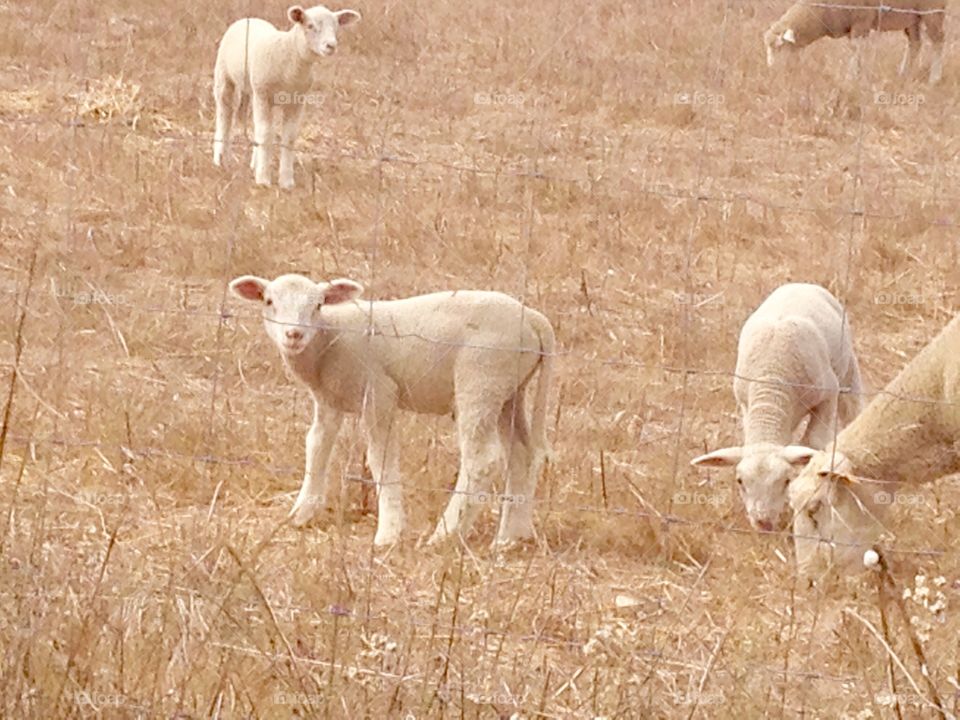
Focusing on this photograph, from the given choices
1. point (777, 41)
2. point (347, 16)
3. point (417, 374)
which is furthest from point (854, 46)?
point (417, 374)

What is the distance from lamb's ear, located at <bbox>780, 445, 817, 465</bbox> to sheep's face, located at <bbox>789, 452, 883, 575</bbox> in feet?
0.30

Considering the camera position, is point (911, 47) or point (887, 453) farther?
point (911, 47)

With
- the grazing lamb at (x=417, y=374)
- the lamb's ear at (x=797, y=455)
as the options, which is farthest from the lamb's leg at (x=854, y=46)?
the grazing lamb at (x=417, y=374)

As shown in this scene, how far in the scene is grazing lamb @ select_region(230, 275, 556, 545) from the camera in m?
6.05

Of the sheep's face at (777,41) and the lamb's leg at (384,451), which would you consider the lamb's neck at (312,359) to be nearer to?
the lamb's leg at (384,451)

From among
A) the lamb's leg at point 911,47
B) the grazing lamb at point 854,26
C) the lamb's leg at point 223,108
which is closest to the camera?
the lamb's leg at point 223,108

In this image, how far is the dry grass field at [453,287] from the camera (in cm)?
430

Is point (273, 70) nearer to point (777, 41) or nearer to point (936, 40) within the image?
point (777, 41)

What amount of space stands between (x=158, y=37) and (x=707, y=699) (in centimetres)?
1020

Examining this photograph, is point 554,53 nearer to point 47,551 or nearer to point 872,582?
point 872,582

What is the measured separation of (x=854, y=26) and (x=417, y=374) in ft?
34.2

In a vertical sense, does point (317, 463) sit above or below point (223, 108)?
below

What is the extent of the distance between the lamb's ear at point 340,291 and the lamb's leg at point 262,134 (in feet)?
14.4

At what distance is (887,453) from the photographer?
6402mm
